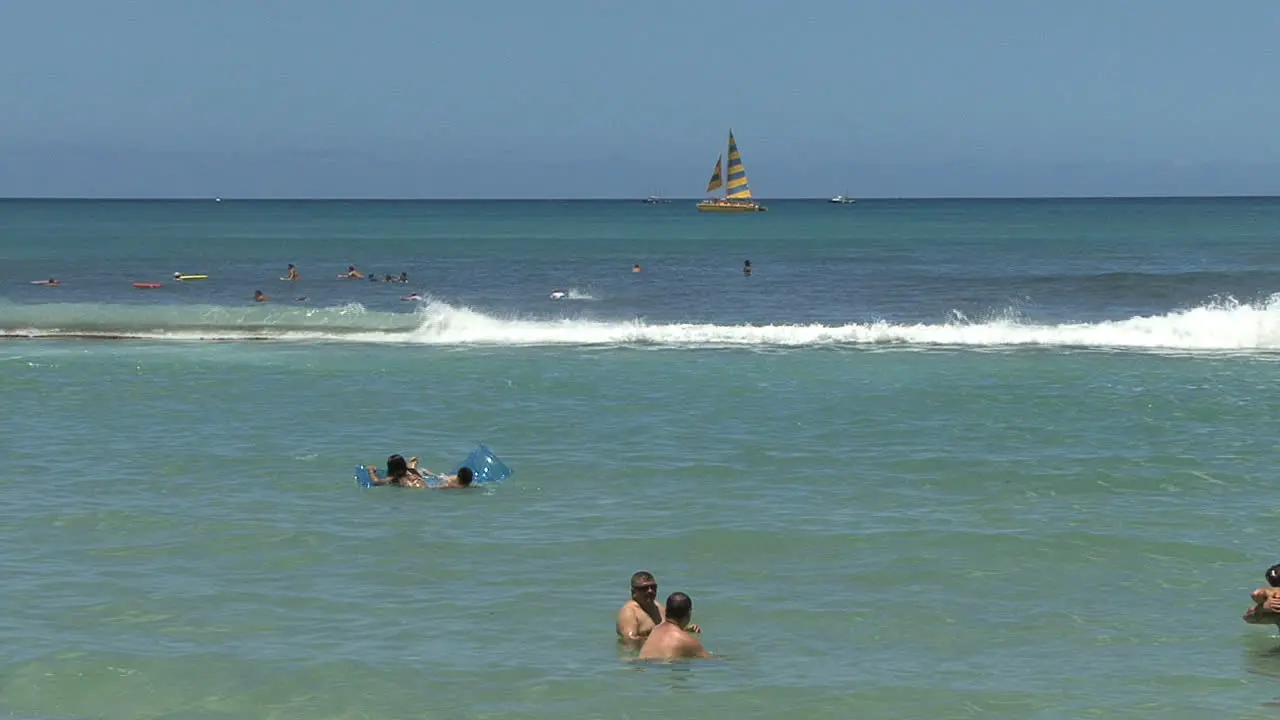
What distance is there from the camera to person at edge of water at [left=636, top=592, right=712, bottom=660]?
12219mm

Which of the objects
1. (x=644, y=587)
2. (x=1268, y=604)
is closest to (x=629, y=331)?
Answer: (x=644, y=587)

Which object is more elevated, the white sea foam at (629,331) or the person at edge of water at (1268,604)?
the white sea foam at (629,331)

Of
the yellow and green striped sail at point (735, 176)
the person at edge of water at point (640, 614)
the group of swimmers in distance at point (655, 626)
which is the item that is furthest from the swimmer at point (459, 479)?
the yellow and green striped sail at point (735, 176)

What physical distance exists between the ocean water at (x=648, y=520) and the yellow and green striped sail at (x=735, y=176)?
112 meters

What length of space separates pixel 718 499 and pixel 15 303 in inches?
1703

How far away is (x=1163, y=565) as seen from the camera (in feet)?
48.9

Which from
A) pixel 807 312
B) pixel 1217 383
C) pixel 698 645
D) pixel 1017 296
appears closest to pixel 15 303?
pixel 807 312

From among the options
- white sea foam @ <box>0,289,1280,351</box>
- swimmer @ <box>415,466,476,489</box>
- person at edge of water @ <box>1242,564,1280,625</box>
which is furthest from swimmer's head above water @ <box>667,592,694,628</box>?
white sea foam @ <box>0,289,1280,351</box>

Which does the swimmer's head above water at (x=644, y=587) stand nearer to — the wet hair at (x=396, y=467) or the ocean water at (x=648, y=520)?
the ocean water at (x=648, y=520)

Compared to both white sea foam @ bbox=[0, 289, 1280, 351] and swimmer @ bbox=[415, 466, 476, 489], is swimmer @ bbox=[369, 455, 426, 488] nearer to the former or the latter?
swimmer @ bbox=[415, 466, 476, 489]

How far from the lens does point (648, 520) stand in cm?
1686

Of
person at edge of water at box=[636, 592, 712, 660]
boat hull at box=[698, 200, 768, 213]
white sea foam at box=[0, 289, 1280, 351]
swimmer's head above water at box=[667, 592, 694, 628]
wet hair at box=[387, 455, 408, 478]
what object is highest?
boat hull at box=[698, 200, 768, 213]

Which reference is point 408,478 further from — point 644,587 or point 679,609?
point 679,609

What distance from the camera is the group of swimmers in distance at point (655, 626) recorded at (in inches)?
482
